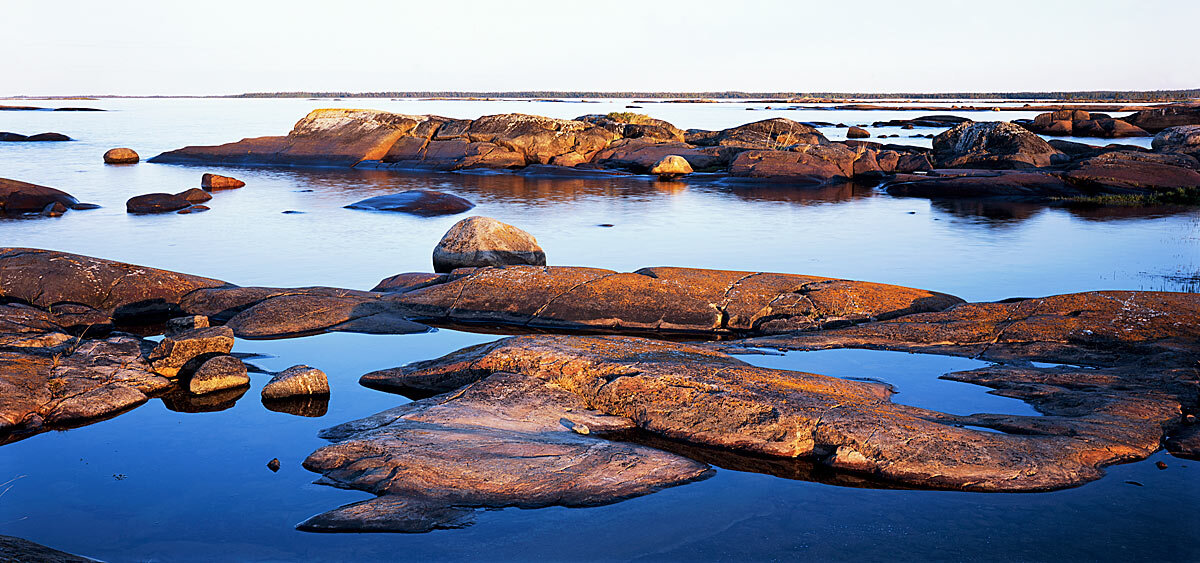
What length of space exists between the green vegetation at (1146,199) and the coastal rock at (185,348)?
2790 cm

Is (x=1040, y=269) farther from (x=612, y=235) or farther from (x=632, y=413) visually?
(x=632, y=413)

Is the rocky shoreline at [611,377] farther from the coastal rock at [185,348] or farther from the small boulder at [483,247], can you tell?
the small boulder at [483,247]

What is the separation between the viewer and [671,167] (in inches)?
1633

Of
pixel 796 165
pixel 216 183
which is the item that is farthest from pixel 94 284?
pixel 796 165

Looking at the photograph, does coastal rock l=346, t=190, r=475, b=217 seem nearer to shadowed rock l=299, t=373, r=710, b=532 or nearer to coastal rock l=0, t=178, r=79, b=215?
coastal rock l=0, t=178, r=79, b=215

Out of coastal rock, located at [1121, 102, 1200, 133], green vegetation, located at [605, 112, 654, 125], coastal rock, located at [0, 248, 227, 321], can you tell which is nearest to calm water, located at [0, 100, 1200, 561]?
coastal rock, located at [0, 248, 227, 321]

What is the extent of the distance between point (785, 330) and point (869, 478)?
521cm

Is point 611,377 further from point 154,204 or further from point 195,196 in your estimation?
point 195,196

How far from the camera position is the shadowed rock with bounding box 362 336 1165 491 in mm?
7926

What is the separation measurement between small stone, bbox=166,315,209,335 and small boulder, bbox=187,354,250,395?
213 cm

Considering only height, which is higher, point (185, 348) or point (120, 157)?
point (185, 348)

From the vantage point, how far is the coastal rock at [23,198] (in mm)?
27906

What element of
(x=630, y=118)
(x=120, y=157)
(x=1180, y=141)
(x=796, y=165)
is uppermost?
(x=630, y=118)

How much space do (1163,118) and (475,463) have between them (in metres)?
80.9
